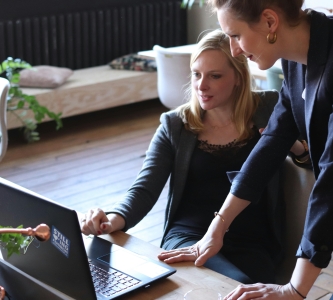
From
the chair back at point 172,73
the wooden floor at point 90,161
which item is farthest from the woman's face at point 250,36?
the chair back at point 172,73

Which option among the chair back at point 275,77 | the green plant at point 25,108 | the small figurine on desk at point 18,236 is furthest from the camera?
the green plant at point 25,108

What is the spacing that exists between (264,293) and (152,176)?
73cm

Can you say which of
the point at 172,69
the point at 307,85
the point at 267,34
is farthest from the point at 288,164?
the point at 172,69

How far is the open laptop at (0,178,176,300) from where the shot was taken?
1146mm

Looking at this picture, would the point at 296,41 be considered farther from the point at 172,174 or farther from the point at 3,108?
the point at 3,108

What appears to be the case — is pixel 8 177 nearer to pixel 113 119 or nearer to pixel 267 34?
pixel 113 119

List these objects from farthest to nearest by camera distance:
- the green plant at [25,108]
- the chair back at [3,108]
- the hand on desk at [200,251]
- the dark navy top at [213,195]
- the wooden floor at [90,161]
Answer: the green plant at [25,108] → the wooden floor at [90,161] → the chair back at [3,108] → the dark navy top at [213,195] → the hand on desk at [200,251]

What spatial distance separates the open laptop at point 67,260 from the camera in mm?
1146

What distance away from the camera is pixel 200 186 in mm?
1958

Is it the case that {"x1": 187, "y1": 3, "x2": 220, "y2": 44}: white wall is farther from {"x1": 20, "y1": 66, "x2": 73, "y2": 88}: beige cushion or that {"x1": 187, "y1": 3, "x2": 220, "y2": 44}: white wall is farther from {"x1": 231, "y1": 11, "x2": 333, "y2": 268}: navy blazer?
{"x1": 231, "y1": 11, "x2": 333, "y2": 268}: navy blazer

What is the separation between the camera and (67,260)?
3.89ft

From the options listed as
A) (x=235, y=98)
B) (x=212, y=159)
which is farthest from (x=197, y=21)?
(x=212, y=159)

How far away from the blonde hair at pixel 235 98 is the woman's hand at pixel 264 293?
79 centimetres

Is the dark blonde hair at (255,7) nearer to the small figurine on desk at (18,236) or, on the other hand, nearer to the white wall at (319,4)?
the small figurine on desk at (18,236)
